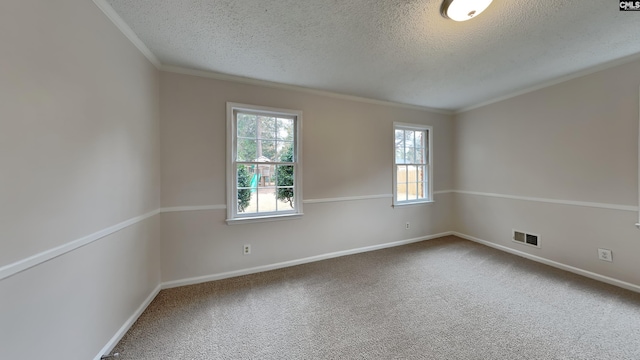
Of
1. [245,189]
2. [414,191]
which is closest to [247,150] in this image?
[245,189]

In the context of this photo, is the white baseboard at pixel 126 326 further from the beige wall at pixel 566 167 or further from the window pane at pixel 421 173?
the beige wall at pixel 566 167

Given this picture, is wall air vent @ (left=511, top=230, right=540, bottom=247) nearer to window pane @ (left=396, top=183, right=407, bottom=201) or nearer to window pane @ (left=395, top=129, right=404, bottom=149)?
window pane @ (left=396, top=183, right=407, bottom=201)

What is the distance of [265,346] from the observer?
1.62 metres

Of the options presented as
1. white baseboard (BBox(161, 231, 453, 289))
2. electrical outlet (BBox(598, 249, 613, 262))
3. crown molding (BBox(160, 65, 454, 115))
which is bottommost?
white baseboard (BBox(161, 231, 453, 289))

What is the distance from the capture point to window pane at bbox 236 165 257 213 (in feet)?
9.16

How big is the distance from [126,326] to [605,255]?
489 cm

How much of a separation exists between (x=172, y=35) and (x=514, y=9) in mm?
2701

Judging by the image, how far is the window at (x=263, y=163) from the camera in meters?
2.71

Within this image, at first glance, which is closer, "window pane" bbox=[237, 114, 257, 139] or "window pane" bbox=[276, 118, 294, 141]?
"window pane" bbox=[237, 114, 257, 139]

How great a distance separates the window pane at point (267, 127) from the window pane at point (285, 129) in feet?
0.23

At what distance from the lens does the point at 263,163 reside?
9.34ft

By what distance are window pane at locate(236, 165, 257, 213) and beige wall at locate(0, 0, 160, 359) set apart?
1.03m

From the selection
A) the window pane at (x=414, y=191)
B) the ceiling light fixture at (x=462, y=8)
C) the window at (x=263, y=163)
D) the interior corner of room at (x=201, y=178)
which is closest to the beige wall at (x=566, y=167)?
the interior corner of room at (x=201, y=178)

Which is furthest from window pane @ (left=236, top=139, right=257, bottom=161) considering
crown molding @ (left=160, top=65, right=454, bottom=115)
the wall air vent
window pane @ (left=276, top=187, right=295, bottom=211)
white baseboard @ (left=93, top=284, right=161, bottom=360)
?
the wall air vent
